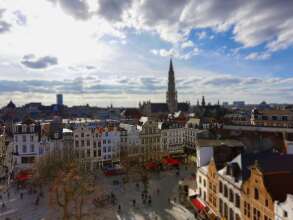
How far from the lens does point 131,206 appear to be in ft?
139

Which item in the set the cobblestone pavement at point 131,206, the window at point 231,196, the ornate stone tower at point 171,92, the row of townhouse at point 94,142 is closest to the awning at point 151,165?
the row of townhouse at point 94,142

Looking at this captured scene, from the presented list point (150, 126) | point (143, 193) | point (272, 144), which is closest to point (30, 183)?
point (143, 193)

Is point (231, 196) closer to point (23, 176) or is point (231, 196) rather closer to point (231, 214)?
point (231, 214)

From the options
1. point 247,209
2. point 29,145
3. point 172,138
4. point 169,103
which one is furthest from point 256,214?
point 169,103

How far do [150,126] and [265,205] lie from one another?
49405 mm

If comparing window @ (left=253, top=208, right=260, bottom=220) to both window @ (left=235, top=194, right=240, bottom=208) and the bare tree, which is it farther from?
the bare tree

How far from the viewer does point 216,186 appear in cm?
3559

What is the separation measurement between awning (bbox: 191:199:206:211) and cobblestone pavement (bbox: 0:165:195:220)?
1290 mm

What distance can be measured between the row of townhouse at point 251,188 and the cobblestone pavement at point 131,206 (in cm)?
549

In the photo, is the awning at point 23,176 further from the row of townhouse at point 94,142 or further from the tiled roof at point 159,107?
the tiled roof at point 159,107

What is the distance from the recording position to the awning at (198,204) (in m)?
38.5

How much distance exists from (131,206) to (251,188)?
20.6m

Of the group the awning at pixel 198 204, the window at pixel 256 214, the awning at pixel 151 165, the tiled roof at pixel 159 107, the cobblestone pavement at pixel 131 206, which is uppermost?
the tiled roof at pixel 159 107

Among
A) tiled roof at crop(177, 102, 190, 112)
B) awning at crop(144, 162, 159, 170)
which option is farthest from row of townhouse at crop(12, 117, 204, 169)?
tiled roof at crop(177, 102, 190, 112)
